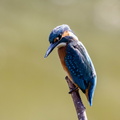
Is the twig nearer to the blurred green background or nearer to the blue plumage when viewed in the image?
the blue plumage

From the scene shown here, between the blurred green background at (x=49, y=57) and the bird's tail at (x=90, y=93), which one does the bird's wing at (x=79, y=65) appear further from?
the blurred green background at (x=49, y=57)

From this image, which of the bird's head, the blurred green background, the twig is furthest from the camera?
the blurred green background

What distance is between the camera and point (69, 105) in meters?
3.44

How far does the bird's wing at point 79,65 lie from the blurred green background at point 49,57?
6.19 feet

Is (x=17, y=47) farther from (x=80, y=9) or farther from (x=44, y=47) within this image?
(x=80, y=9)

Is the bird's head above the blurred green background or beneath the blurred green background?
beneath

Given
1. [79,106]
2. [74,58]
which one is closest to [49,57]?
[74,58]

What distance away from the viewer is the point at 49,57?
3898mm

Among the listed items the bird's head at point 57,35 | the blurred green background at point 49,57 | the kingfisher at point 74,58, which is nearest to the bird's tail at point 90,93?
the kingfisher at point 74,58

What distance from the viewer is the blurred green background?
3.41 m

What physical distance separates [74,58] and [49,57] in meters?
2.51

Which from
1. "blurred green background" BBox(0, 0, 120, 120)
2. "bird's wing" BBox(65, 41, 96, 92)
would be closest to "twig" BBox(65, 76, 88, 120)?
"bird's wing" BBox(65, 41, 96, 92)

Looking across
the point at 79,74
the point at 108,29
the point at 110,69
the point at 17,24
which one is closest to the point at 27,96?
the point at 110,69

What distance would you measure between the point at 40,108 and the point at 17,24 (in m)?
1.23
